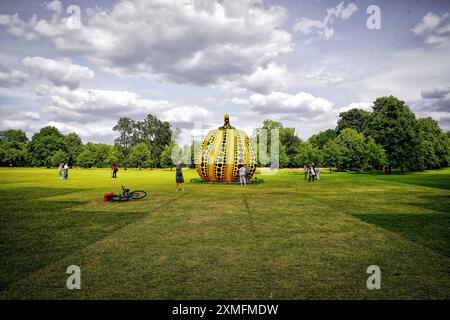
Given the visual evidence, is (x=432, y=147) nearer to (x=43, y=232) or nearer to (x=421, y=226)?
(x=421, y=226)

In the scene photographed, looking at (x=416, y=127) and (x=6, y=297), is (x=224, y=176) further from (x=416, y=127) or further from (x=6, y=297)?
(x=416, y=127)

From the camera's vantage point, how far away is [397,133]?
49.0m

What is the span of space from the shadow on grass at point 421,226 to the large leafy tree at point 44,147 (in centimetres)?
10181

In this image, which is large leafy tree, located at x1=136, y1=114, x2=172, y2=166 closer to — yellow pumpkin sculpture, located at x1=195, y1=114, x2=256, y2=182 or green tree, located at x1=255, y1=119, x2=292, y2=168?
green tree, located at x1=255, y1=119, x2=292, y2=168

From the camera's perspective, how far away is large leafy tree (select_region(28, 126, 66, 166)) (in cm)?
9544

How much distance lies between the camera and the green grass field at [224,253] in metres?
5.32

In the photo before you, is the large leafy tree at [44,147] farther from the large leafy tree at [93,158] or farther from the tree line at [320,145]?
the large leafy tree at [93,158]

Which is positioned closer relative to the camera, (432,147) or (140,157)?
(432,147)

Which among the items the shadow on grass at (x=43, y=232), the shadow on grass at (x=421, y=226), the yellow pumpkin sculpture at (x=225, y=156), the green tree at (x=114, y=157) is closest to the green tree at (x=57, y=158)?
the green tree at (x=114, y=157)

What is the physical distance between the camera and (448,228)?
10062 millimetres

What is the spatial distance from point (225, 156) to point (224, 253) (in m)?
21.9

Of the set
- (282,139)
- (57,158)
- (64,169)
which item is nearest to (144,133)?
(57,158)

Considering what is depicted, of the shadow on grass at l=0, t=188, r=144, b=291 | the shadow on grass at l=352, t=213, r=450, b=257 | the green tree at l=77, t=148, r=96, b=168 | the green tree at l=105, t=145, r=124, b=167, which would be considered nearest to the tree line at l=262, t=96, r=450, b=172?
the shadow on grass at l=352, t=213, r=450, b=257
